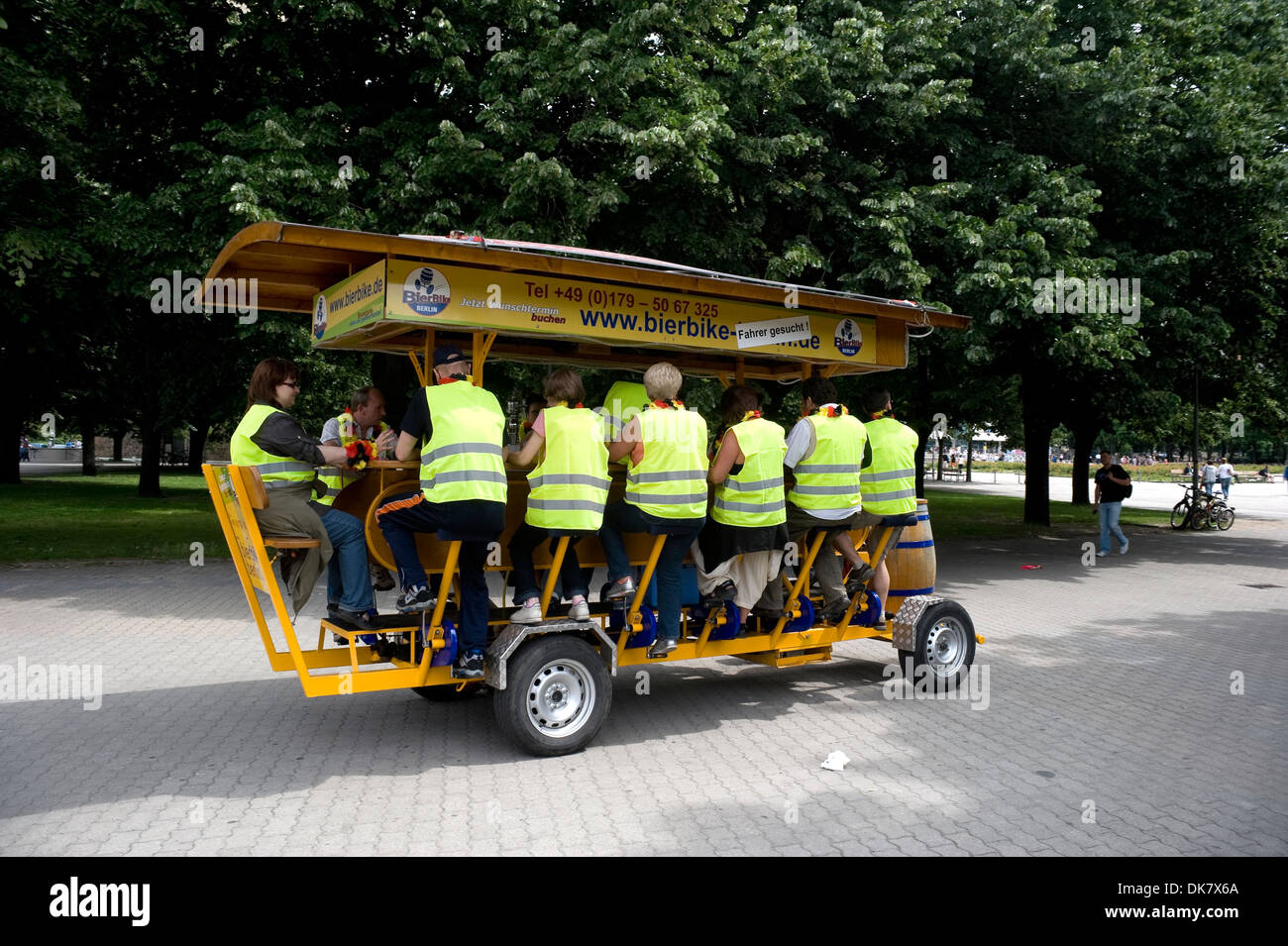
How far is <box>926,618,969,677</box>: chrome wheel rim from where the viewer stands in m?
7.10

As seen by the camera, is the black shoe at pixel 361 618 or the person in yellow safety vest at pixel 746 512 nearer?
the black shoe at pixel 361 618

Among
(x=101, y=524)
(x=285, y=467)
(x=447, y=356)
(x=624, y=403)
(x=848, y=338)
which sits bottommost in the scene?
(x=101, y=524)

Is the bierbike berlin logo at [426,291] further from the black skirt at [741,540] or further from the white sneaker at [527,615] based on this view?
the black skirt at [741,540]

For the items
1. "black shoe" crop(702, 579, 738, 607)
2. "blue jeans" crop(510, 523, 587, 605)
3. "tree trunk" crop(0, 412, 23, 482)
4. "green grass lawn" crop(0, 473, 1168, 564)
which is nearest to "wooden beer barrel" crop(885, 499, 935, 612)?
"black shoe" crop(702, 579, 738, 607)

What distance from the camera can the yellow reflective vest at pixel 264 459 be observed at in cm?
532

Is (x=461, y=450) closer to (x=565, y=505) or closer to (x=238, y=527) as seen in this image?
(x=565, y=505)

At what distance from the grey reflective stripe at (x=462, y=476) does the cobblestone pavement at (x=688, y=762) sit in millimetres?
1565

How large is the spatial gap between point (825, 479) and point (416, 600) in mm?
2966

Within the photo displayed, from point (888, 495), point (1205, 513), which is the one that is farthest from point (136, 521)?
point (1205, 513)

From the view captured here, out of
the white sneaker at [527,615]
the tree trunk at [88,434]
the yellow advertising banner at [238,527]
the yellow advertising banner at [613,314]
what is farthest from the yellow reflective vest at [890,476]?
the tree trunk at [88,434]

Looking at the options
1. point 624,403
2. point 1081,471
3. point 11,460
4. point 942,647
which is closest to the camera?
point 942,647

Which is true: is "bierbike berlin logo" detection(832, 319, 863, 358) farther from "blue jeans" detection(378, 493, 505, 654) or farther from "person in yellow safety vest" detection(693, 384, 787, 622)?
"blue jeans" detection(378, 493, 505, 654)

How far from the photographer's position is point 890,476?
704 cm
